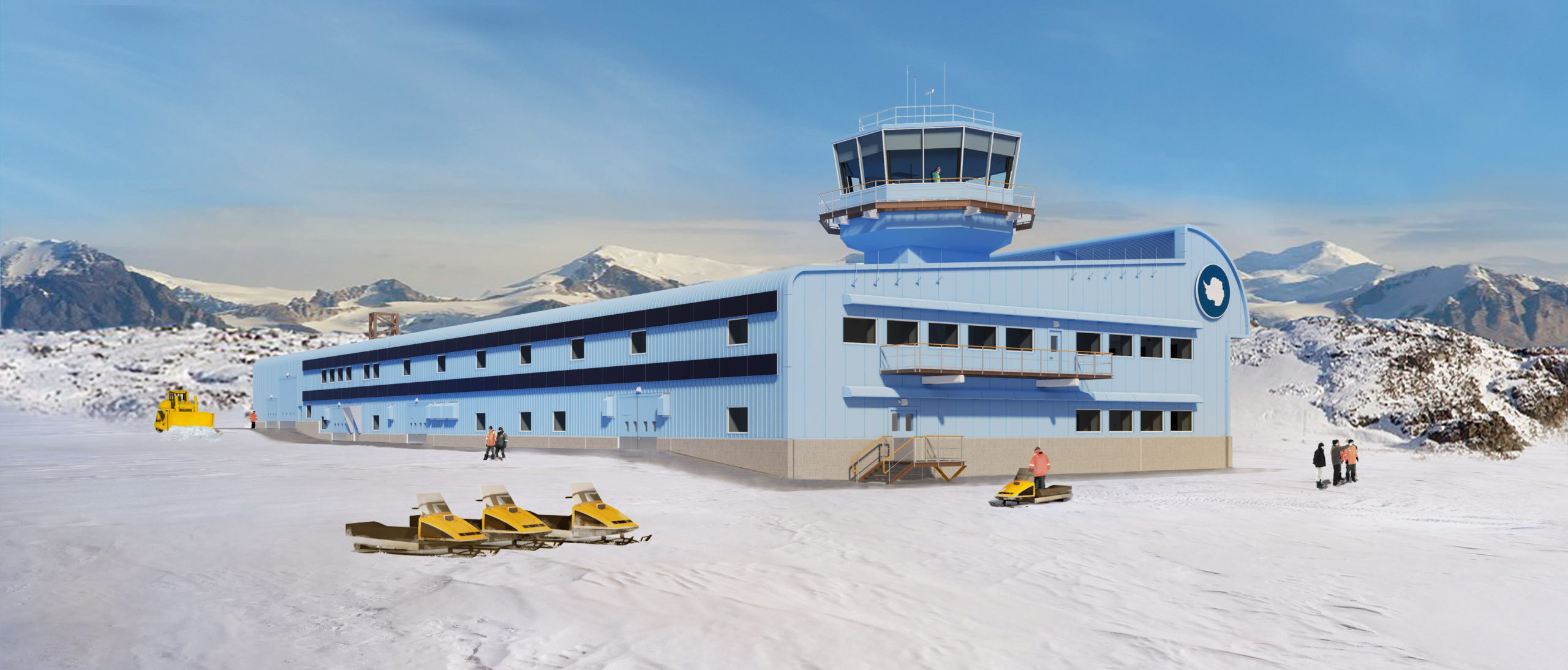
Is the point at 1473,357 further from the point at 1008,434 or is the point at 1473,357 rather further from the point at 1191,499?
the point at 1191,499

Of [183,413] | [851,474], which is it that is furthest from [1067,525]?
[183,413]

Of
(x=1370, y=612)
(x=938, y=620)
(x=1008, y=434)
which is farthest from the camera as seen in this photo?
(x=1008, y=434)

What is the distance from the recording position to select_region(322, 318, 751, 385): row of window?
41600 millimetres

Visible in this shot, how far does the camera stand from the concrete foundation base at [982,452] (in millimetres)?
38906

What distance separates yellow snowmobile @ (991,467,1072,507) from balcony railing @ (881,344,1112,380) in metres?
10.2

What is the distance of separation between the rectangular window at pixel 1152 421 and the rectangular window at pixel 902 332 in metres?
13.1

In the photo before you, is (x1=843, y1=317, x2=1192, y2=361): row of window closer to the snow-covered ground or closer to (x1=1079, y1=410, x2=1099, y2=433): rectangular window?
(x1=1079, y1=410, x2=1099, y2=433): rectangular window

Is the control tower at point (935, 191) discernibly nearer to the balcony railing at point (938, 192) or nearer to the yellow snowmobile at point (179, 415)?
the balcony railing at point (938, 192)

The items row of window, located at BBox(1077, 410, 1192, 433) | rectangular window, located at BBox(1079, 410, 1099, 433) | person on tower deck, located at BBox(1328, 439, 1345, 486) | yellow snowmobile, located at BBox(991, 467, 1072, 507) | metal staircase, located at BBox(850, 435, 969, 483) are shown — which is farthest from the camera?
row of window, located at BBox(1077, 410, 1192, 433)

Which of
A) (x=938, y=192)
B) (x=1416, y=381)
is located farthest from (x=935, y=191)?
(x=1416, y=381)

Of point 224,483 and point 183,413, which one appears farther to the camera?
point 183,413

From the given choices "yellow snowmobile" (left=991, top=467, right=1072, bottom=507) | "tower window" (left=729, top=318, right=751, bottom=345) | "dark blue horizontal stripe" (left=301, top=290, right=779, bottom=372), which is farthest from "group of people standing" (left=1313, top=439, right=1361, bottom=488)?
"tower window" (left=729, top=318, right=751, bottom=345)

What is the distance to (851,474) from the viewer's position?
39.2m

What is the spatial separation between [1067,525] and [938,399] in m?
16.5
